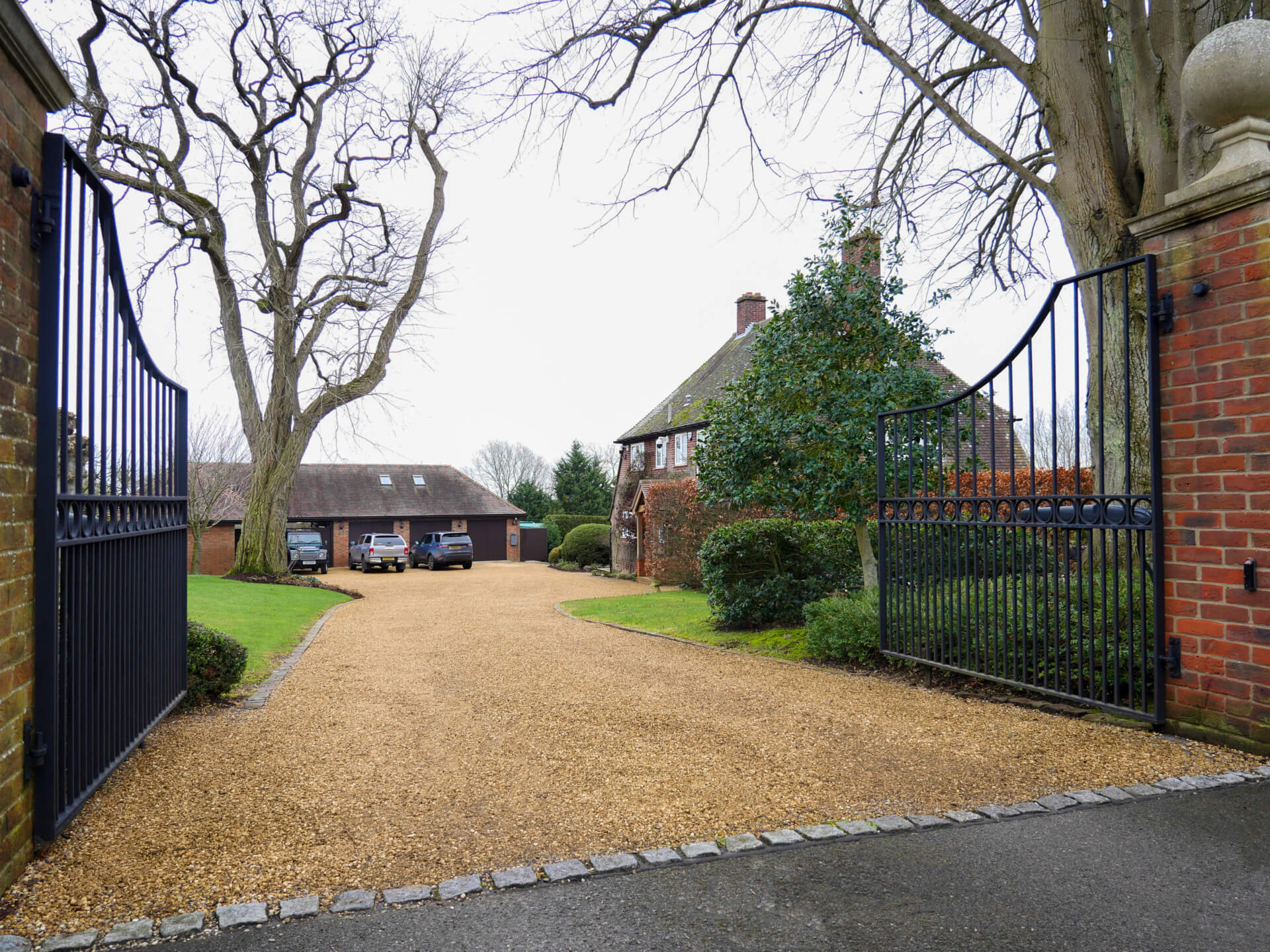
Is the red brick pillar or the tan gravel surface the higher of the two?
the red brick pillar

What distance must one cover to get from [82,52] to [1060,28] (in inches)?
812

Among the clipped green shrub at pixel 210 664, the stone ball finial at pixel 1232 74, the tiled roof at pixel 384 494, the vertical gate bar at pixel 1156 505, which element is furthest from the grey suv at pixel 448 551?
the stone ball finial at pixel 1232 74

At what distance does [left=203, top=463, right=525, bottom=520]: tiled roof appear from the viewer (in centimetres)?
4106

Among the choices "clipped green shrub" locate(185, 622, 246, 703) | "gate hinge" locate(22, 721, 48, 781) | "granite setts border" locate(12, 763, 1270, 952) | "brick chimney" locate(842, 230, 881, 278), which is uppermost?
"brick chimney" locate(842, 230, 881, 278)

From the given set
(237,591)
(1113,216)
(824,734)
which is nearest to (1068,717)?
(824,734)

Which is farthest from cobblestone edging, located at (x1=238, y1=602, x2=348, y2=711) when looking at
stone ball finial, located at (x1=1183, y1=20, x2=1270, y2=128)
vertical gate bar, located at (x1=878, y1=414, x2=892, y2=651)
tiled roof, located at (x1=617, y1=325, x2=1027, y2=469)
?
tiled roof, located at (x1=617, y1=325, x2=1027, y2=469)

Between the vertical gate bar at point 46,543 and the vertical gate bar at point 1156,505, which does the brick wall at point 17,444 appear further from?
the vertical gate bar at point 1156,505

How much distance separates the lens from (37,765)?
11.0 ft

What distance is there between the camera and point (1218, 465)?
4.59m

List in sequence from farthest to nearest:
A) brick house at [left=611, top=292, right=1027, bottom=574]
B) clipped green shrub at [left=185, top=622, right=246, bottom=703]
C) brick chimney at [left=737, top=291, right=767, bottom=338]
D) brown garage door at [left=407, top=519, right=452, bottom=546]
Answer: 1. brown garage door at [left=407, top=519, right=452, bottom=546]
2. brick chimney at [left=737, top=291, right=767, bottom=338]
3. brick house at [left=611, top=292, right=1027, bottom=574]
4. clipped green shrub at [left=185, top=622, right=246, bottom=703]

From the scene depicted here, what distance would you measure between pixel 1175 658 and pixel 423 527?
40433 millimetres

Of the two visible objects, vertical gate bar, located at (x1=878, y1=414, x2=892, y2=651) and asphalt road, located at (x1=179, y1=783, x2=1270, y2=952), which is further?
vertical gate bar, located at (x1=878, y1=414, x2=892, y2=651)

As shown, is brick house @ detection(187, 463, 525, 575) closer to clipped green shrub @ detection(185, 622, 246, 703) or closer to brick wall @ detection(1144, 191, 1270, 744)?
clipped green shrub @ detection(185, 622, 246, 703)

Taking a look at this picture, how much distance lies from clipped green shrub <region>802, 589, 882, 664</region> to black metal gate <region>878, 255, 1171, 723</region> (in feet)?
1.46
